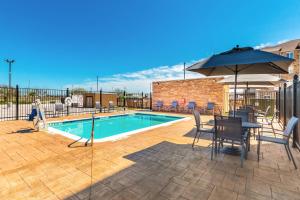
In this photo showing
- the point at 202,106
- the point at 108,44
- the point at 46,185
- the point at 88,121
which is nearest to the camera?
the point at 46,185

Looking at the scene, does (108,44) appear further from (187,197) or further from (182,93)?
(187,197)

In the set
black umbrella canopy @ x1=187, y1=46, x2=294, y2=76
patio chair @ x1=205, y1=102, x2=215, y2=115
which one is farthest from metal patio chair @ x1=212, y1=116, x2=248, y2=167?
patio chair @ x1=205, y1=102, x2=215, y2=115

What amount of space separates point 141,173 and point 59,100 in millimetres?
12362

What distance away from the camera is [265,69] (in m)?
3.60

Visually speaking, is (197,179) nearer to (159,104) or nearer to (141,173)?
(141,173)

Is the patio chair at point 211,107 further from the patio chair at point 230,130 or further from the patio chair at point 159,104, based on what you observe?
the patio chair at point 230,130

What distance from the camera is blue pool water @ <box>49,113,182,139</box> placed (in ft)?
22.1

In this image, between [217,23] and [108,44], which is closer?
[217,23]

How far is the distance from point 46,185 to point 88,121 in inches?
272

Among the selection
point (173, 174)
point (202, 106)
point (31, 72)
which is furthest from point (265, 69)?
point (31, 72)

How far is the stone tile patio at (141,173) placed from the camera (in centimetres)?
200

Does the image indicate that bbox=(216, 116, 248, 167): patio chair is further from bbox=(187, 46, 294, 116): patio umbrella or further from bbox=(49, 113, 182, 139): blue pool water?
bbox=(49, 113, 182, 139): blue pool water

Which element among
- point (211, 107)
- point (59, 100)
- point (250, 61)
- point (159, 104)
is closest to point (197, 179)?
point (250, 61)

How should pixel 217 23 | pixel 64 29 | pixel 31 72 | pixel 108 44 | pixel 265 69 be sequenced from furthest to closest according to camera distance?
pixel 31 72 < pixel 108 44 < pixel 64 29 < pixel 217 23 < pixel 265 69
